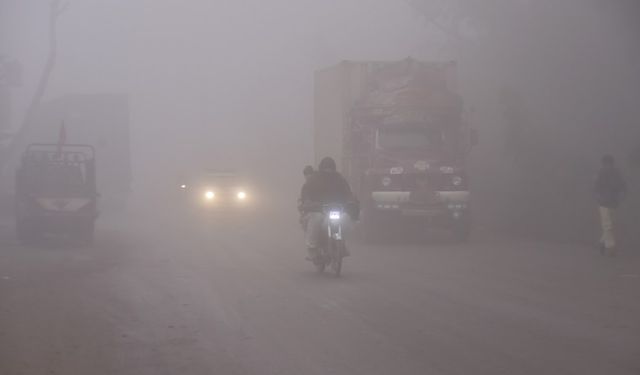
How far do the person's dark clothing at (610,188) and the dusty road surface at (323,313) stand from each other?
1.10 m

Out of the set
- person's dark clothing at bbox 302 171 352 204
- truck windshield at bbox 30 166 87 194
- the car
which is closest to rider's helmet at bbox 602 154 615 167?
person's dark clothing at bbox 302 171 352 204

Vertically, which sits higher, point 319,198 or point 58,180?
point 58,180

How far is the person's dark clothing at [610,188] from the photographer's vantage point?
19.1 m

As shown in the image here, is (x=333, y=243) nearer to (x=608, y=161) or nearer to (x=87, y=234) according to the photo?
(x=608, y=161)

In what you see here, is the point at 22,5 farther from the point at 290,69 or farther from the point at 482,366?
the point at 482,366

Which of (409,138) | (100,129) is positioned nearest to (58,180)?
(409,138)

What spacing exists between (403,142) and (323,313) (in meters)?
12.6

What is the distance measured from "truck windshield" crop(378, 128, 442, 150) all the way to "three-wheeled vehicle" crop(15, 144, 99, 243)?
7.31 m

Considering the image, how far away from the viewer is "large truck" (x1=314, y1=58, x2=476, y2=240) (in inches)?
904

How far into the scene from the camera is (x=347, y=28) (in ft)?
197

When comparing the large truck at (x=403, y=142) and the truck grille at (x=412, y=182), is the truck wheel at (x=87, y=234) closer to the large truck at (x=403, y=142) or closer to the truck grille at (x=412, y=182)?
the large truck at (x=403, y=142)

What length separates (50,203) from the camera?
2403 cm

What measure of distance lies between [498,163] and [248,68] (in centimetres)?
3619

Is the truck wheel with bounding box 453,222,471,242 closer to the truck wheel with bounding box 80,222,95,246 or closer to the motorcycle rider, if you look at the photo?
the motorcycle rider
